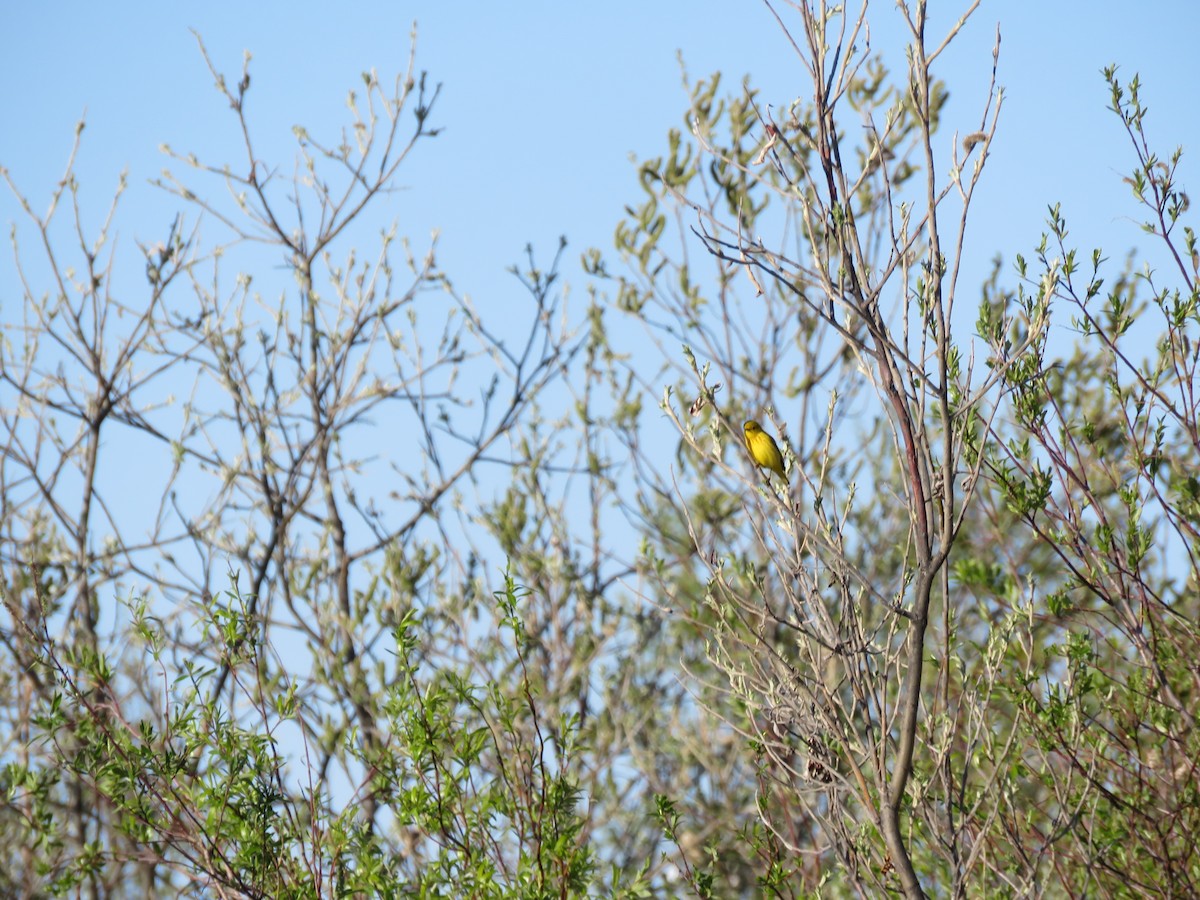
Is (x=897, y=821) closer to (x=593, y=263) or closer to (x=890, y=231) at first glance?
(x=890, y=231)

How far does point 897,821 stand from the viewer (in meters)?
3.02

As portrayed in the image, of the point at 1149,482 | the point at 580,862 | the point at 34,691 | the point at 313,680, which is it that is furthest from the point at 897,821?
the point at 34,691

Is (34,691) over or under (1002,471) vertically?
over

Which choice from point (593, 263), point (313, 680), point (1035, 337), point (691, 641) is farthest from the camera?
point (691, 641)

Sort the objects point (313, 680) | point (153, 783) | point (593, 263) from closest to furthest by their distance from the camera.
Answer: point (153, 783) → point (313, 680) → point (593, 263)

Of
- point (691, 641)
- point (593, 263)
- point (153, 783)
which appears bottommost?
point (153, 783)

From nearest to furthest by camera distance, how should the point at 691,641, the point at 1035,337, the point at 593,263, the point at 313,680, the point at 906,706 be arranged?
the point at 906,706 < the point at 1035,337 < the point at 313,680 < the point at 593,263 < the point at 691,641

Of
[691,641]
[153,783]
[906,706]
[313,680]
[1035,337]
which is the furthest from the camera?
[691,641]

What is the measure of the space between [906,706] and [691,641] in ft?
21.8

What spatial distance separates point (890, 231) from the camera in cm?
336

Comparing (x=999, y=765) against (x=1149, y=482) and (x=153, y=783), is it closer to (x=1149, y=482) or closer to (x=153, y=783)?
(x=1149, y=482)

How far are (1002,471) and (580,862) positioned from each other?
180cm

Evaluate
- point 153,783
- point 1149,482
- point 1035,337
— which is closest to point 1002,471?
point 1149,482

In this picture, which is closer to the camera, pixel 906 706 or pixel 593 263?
pixel 906 706
